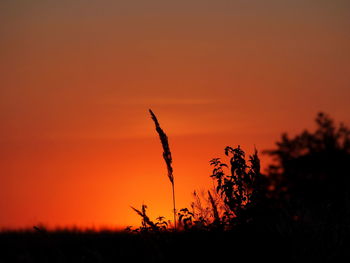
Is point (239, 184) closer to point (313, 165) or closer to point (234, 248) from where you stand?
point (234, 248)

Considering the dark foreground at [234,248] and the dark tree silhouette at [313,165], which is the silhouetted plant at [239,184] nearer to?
the dark foreground at [234,248]

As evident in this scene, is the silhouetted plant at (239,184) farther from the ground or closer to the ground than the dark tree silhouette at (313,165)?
closer to the ground

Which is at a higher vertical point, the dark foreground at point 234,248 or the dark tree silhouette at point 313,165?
the dark tree silhouette at point 313,165

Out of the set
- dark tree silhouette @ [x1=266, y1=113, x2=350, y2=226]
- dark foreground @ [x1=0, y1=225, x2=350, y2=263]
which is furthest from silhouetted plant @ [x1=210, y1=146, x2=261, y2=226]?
dark tree silhouette @ [x1=266, y1=113, x2=350, y2=226]

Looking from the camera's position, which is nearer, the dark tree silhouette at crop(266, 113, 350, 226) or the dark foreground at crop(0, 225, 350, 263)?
the dark foreground at crop(0, 225, 350, 263)

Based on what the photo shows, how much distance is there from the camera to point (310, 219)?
779 cm

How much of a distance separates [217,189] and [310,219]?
8.70 ft

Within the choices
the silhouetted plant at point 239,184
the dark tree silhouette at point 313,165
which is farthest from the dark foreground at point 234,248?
the dark tree silhouette at point 313,165

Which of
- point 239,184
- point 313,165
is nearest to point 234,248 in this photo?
point 239,184

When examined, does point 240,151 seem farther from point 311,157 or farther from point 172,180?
point 311,157

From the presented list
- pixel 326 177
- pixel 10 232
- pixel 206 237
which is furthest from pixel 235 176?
pixel 326 177

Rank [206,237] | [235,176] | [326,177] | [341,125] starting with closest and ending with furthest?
1. [206,237]
2. [235,176]
3. [326,177]
4. [341,125]

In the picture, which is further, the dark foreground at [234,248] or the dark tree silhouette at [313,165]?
the dark tree silhouette at [313,165]

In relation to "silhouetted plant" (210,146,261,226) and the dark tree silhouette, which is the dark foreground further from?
the dark tree silhouette
